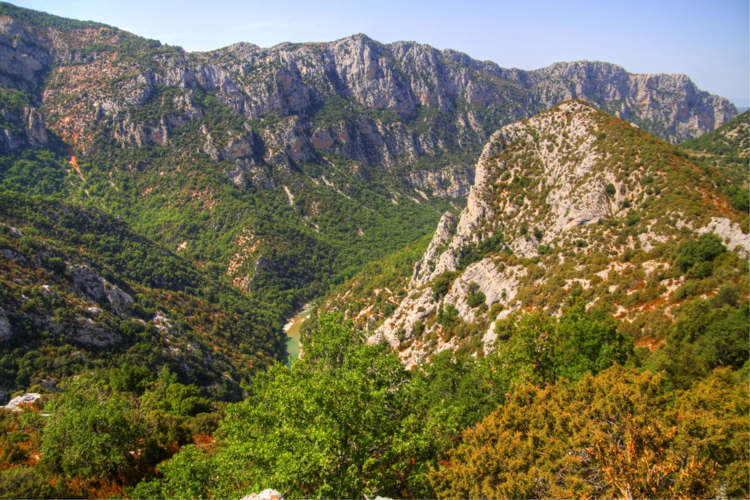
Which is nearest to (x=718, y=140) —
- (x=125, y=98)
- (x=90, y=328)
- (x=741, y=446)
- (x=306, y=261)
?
(x=306, y=261)

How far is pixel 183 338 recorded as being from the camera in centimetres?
Answer: 6900

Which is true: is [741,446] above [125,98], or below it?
below

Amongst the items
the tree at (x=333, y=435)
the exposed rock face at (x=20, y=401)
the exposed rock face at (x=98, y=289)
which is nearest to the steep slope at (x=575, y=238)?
the tree at (x=333, y=435)

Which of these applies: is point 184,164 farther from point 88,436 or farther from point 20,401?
point 88,436

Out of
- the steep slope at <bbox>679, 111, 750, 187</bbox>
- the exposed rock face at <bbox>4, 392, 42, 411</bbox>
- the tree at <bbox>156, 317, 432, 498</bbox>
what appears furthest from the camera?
the steep slope at <bbox>679, 111, 750, 187</bbox>

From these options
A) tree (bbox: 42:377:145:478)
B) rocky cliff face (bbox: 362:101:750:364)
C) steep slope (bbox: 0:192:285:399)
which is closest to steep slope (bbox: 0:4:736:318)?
steep slope (bbox: 0:192:285:399)

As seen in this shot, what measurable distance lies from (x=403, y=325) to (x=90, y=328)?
48847mm

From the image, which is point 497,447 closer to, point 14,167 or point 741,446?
point 741,446

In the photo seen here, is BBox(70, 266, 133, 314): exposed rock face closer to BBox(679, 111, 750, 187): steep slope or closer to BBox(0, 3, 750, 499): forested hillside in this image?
BBox(0, 3, 750, 499): forested hillside

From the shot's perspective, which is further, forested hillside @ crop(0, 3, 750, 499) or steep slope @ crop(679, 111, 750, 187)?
steep slope @ crop(679, 111, 750, 187)

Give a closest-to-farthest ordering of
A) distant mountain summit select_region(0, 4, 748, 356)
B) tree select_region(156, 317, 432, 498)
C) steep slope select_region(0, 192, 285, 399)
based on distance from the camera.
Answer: tree select_region(156, 317, 432, 498)
steep slope select_region(0, 192, 285, 399)
distant mountain summit select_region(0, 4, 748, 356)

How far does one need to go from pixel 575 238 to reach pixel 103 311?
71.9 metres

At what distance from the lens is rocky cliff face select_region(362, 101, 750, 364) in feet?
124

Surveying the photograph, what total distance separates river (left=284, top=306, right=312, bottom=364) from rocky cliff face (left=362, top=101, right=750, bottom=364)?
36674mm
